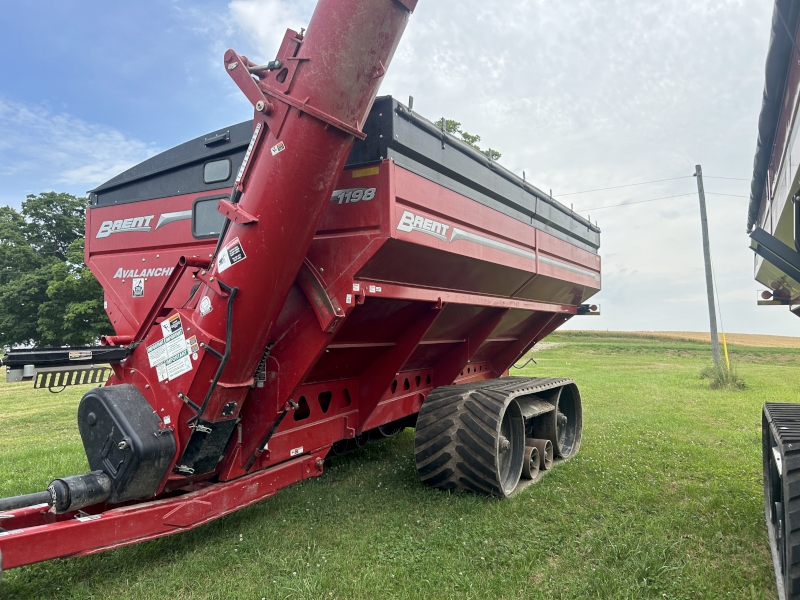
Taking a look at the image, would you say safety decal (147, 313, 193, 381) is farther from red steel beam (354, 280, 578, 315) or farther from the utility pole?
the utility pole

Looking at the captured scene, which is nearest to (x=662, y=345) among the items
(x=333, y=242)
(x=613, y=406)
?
(x=613, y=406)

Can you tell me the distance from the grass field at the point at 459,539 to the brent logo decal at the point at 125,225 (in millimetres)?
2464

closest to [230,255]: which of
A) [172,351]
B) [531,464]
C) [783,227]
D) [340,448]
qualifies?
[172,351]

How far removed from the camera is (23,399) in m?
13.2

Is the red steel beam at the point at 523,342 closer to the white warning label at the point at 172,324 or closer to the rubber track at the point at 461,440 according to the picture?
the rubber track at the point at 461,440

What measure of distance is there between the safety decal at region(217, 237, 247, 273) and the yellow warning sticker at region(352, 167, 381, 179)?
0.92 metres

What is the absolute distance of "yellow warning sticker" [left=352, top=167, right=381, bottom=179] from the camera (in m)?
3.71

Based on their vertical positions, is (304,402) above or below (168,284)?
below

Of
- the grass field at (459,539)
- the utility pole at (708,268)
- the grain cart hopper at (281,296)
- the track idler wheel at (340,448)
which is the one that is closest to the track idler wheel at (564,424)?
the grass field at (459,539)

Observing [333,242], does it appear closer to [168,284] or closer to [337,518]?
[168,284]

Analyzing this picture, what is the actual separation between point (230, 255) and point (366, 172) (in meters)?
1.04

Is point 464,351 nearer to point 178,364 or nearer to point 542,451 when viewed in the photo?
point 542,451

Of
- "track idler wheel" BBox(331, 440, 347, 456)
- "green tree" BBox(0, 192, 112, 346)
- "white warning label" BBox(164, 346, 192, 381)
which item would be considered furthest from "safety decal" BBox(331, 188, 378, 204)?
"green tree" BBox(0, 192, 112, 346)

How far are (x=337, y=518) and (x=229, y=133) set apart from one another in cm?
303
